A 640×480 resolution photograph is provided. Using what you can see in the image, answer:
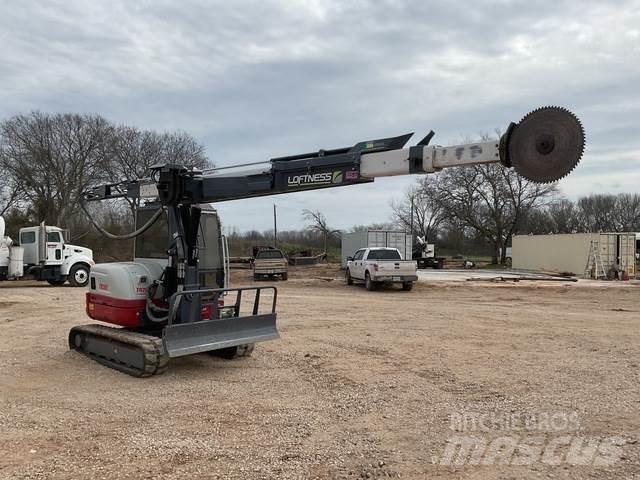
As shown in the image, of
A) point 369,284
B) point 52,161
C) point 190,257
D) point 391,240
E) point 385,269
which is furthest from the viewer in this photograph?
point 52,161

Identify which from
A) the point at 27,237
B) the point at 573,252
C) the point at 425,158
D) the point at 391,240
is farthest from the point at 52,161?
the point at 425,158

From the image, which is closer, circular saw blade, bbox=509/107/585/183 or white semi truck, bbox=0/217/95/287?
circular saw blade, bbox=509/107/585/183

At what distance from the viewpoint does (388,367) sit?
26.9 ft

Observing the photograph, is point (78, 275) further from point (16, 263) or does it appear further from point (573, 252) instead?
point (573, 252)

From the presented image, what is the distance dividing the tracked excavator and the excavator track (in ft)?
0.04

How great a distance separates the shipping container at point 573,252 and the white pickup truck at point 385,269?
A: 51.6ft

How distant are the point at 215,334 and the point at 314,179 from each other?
7.99ft

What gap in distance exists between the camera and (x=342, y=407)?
245 inches

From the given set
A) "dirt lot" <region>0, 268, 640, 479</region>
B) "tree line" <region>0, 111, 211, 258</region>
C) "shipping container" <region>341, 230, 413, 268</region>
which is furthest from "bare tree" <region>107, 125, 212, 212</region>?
"dirt lot" <region>0, 268, 640, 479</region>

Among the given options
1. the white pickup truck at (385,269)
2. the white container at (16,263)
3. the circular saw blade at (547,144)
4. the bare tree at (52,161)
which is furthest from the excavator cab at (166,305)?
the bare tree at (52,161)

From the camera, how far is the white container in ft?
78.4

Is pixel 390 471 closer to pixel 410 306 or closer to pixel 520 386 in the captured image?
pixel 520 386

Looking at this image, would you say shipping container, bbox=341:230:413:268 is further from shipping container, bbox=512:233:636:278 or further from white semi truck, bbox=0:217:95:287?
white semi truck, bbox=0:217:95:287

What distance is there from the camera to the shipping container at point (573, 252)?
32.7 metres
